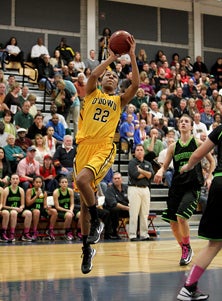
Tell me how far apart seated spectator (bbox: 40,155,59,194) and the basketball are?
6595 millimetres

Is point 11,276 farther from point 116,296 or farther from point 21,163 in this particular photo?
point 21,163

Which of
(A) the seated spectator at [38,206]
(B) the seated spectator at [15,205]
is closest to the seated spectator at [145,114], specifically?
(A) the seated spectator at [38,206]

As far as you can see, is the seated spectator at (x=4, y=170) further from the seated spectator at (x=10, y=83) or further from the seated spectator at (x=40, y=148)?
the seated spectator at (x=10, y=83)

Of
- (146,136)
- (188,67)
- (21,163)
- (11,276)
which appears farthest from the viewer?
(188,67)

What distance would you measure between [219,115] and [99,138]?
36.0 ft

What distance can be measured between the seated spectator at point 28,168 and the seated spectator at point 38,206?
8.7 inches

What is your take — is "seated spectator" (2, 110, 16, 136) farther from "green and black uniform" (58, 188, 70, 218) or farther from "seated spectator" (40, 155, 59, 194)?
"green and black uniform" (58, 188, 70, 218)

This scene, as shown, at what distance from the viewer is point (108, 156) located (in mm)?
6246

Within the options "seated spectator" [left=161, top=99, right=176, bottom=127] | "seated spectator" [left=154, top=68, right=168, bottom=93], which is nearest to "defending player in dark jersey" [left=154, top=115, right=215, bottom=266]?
"seated spectator" [left=161, top=99, right=176, bottom=127]

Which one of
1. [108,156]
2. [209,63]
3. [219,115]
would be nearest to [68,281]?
[108,156]

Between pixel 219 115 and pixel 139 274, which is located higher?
pixel 219 115

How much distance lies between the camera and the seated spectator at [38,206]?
38.2ft

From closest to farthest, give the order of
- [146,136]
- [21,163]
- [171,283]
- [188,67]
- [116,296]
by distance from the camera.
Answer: [116,296] → [171,283] → [21,163] → [146,136] → [188,67]

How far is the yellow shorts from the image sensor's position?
613 cm
